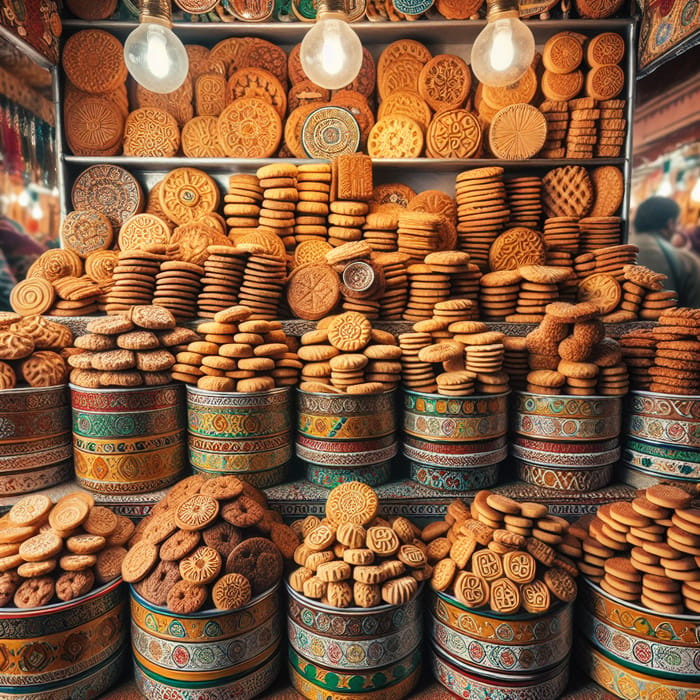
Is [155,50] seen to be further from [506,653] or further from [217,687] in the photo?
[506,653]

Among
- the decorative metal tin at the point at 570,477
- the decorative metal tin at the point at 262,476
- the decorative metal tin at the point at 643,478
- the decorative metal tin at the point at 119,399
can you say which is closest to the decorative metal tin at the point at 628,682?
the decorative metal tin at the point at 570,477

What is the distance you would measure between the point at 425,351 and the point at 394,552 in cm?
85

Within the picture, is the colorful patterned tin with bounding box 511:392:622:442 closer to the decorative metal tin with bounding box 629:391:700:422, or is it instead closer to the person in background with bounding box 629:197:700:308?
the decorative metal tin with bounding box 629:391:700:422

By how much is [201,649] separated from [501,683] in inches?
42.1

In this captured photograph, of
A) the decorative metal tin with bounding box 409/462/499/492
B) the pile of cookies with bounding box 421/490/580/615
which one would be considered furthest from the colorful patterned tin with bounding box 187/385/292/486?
the pile of cookies with bounding box 421/490/580/615

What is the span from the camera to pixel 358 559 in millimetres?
1783

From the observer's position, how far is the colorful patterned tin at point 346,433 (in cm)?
225

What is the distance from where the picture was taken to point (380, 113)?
354 centimetres

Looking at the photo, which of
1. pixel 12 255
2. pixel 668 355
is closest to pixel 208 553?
pixel 668 355

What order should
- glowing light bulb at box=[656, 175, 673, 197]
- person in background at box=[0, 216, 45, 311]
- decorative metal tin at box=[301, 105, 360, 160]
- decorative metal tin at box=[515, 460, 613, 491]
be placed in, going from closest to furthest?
decorative metal tin at box=[515, 460, 613, 491] < person in background at box=[0, 216, 45, 311] < decorative metal tin at box=[301, 105, 360, 160] < glowing light bulb at box=[656, 175, 673, 197]

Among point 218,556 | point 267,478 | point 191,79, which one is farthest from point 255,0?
point 218,556

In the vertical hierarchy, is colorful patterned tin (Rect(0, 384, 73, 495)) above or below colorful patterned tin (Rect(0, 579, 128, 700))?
above

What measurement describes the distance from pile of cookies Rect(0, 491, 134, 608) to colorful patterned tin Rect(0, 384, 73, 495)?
22 centimetres

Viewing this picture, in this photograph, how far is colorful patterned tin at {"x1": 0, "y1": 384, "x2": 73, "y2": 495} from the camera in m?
2.21
